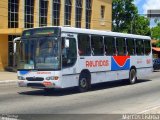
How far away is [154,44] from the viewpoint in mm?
79375

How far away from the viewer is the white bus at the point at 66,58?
56.3ft

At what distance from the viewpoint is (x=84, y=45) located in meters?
18.9

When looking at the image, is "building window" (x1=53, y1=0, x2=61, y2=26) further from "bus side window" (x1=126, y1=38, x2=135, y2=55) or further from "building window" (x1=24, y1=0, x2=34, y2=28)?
"bus side window" (x1=126, y1=38, x2=135, y2=55)

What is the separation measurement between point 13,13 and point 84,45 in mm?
21314

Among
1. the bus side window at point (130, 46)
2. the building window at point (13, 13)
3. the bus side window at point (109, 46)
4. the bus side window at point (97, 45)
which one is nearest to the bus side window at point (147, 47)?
the bus side window at point (130, 46)

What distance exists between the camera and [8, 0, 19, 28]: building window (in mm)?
38625

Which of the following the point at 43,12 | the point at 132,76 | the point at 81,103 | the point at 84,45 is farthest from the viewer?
the point at 43,12

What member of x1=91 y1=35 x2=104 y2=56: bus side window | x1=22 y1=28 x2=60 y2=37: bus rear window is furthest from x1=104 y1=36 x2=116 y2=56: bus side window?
x1=22 y1=28 x2=60 y2=37: bus rear window

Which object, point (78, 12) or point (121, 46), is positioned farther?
point (78, 12)

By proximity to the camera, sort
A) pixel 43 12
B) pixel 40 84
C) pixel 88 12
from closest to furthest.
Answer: pixel 40 84
pixel 43 12
pixel 88 12

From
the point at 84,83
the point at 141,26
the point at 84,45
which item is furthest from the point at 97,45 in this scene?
the point at 141,26

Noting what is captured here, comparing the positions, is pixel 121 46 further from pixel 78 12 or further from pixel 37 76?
pixel 78 12

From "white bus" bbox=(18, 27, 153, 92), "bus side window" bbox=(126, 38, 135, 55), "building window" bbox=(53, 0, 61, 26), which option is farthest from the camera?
"building window" bbox=(53, 0, 61, 26)

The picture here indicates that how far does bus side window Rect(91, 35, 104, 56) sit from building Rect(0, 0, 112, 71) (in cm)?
1506
